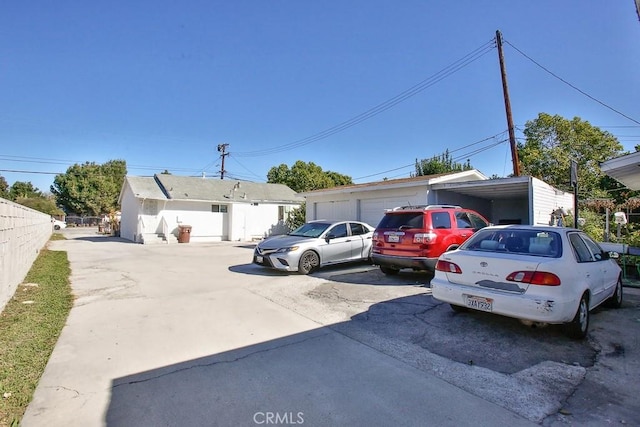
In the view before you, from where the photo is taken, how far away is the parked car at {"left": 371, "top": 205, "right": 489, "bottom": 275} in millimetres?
7816

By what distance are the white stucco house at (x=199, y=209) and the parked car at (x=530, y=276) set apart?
58.7ft

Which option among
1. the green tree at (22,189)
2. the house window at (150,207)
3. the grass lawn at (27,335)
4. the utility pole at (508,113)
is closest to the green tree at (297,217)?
the house window at (150,207)

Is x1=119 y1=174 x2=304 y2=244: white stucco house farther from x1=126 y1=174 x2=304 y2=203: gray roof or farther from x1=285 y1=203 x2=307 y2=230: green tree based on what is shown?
x1=285 y1=203 x2=307 y2=230: green tree

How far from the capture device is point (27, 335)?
4.47 meters

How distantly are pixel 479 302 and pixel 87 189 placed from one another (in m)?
58.9

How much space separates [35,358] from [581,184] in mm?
32765

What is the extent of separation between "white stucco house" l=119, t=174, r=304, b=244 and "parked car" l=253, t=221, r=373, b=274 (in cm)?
1219

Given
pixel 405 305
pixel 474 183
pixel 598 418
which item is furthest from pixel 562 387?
pixel 474 183

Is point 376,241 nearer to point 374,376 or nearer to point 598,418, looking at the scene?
point 374,376

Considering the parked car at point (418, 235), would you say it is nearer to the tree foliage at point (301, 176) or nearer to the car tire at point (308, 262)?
the car tire at point (308, 262)

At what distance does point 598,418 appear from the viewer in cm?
278

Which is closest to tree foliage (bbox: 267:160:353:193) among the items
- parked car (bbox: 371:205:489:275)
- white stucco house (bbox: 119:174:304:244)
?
white stucco house (bbox: 119:174:304:244)

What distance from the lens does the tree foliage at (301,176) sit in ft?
137

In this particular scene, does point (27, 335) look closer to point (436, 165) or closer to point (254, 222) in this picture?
point (254, 222)
